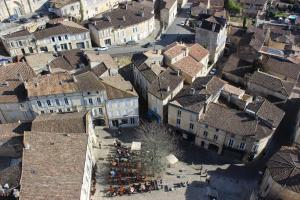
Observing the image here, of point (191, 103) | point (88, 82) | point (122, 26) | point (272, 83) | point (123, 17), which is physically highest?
point (123, 17)

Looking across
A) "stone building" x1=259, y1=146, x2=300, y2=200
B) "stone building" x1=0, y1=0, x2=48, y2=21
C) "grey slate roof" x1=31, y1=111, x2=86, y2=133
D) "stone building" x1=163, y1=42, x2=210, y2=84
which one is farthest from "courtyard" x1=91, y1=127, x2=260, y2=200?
"stone building" x1=0, y1=0, x2=48, y2=21

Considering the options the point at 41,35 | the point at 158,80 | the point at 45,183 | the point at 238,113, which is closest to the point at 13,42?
the point at 41,35

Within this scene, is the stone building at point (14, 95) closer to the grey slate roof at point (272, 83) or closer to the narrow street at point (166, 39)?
the narrow street at point (166, 39)

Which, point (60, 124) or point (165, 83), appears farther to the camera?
point (165, 83)

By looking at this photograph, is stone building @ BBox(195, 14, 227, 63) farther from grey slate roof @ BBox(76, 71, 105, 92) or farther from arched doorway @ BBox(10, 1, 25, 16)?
arched doorway @ BBox(10, 1, 25, 16)

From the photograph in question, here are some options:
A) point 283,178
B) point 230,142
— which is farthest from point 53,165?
point 283,178

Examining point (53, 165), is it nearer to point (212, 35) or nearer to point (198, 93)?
point (198, 93)

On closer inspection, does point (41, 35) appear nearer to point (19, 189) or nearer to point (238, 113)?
point (19, 189)
